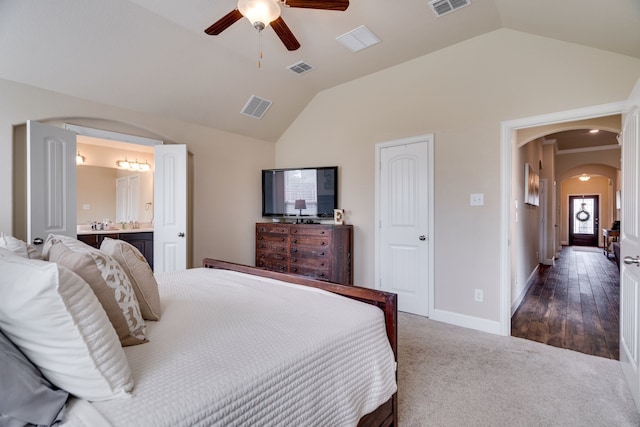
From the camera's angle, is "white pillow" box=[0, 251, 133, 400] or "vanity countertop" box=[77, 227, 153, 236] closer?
"white pillow" box=[0, 251, 133, 400]

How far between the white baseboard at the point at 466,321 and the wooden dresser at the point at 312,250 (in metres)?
1.14

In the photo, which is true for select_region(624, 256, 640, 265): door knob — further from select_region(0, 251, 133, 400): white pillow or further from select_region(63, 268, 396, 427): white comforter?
select_region(0, 251, 133, 400): white pillow

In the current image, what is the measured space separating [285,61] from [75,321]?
11.1 feet

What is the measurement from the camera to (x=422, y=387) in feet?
6.54

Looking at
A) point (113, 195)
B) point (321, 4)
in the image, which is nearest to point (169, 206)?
point (113, 195)

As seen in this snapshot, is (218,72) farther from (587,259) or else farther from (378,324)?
(587,259)

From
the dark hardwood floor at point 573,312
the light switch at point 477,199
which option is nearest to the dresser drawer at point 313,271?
the light switch at point 477,199

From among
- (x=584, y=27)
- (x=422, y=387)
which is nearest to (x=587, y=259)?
(x=584, y=27)

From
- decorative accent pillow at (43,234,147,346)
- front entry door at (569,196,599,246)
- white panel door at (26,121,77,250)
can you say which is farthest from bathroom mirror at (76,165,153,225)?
front entry door at (569,196,599,246)

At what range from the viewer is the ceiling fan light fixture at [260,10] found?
6.15 feet

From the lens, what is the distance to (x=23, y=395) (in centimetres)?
67

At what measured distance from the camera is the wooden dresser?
3676 millimetres

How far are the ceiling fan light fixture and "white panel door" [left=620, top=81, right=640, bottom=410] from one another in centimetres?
227

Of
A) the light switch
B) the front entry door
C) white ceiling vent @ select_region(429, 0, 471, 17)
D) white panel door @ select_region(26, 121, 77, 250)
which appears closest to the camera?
white ceiling vent @ select_region(429, 0, 471, 17)
